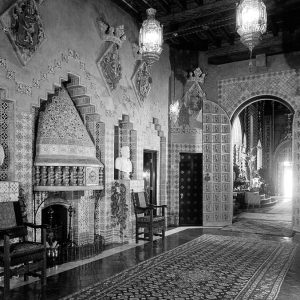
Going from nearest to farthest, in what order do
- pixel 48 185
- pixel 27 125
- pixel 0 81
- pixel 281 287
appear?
pixel 281 287, pixel 0 81, pixel 27 125, pixel 48 185

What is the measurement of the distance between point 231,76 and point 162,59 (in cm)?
211

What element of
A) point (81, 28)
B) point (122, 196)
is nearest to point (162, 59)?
point (81, 28)

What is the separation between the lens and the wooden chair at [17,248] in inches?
166

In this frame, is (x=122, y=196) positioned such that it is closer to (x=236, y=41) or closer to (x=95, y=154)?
(x=95, y=154)

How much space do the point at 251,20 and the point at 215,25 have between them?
425 cm

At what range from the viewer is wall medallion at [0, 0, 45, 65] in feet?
16.9

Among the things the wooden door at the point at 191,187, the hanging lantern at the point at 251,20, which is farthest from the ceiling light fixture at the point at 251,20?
the wooden door at the point at 191,187

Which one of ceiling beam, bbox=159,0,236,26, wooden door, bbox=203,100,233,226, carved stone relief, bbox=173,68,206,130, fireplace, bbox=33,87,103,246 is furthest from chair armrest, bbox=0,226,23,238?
carved stone relief, bbox=173,68,206,130

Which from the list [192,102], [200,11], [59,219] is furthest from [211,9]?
[59,219]

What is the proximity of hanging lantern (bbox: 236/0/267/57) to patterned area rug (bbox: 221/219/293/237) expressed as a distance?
18.1ft

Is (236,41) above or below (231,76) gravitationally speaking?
above

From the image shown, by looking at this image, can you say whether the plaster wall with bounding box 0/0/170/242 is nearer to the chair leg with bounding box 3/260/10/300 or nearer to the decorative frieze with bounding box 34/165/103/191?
the decorative frieze with bounding box 34/165/103/191

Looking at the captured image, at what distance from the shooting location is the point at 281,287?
4.58 metres

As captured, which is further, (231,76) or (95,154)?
(231,76)
